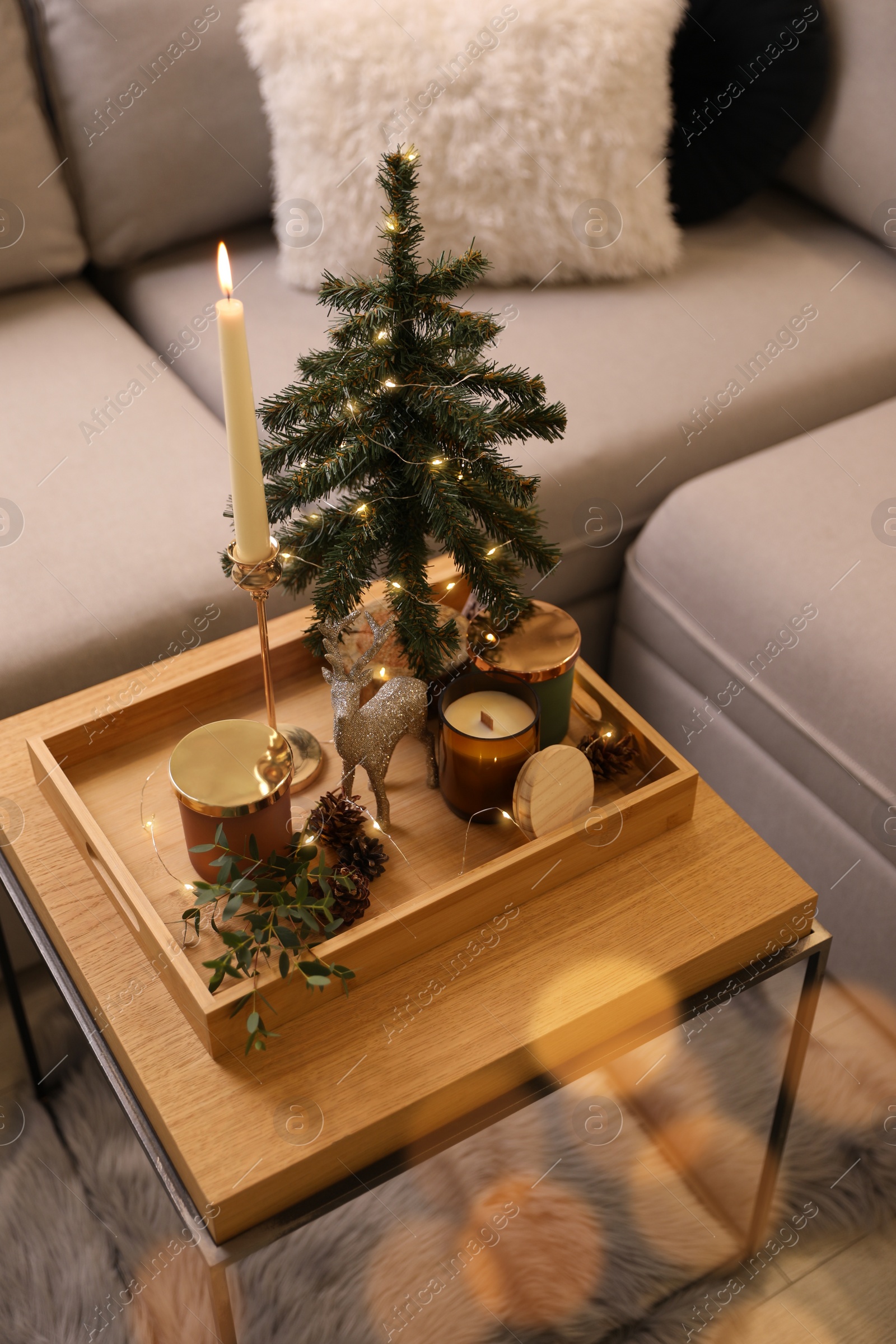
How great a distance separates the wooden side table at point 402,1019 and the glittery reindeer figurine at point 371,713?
15 centimetres

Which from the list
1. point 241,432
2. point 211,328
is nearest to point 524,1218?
point 241,432

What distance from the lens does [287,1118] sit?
0.76m

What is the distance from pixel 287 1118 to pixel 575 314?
1.15m

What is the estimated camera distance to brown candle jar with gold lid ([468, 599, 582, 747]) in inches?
35.7

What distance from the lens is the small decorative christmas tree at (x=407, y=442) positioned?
83cm

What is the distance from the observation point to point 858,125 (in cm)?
163

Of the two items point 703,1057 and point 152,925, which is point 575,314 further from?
point 152,925

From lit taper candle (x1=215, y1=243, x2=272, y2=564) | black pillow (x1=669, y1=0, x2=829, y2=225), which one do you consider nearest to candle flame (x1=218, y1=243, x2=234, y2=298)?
lit taper candle (x1=215, y1=243, x2=272, y2=564)

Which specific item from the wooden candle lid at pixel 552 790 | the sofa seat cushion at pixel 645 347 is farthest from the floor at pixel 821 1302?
the sofa seat cushion at pixel 645 347

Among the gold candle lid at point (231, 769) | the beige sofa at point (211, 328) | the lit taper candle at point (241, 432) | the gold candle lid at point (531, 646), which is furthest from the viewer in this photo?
the beige sofa at point (211, 328)

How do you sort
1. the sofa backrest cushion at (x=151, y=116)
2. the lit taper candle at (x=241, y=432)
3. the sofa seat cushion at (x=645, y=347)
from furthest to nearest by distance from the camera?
the sofa backrest cushion at (x=151, y=116)
the sofa seat cushion at (x=645, y=347)
the lit taper candle at (x=241, y=432)

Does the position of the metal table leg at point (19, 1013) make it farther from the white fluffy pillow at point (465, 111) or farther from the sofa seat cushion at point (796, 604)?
the white fluffy pillow at point (465, 111)

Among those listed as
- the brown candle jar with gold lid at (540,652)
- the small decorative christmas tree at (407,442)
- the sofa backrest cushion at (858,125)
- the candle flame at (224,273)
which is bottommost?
the brown candle jar with gold lid at (540,652)

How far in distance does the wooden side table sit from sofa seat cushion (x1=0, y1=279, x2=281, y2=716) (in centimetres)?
24
